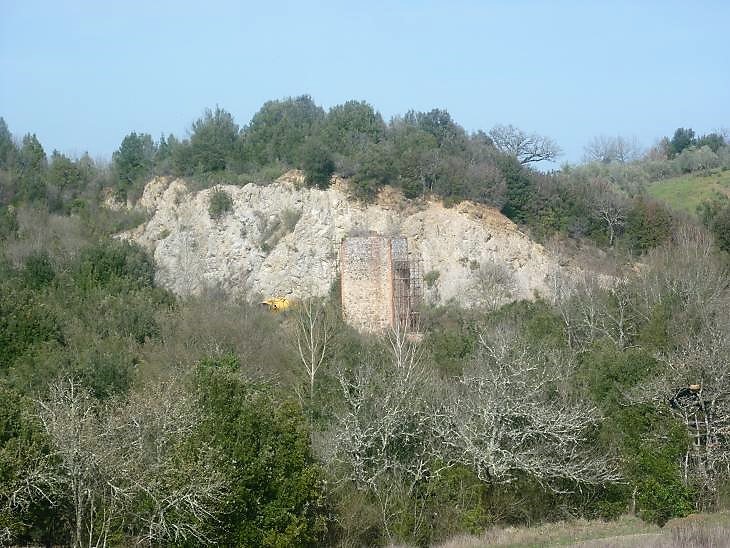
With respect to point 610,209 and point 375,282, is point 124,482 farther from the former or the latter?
point 610,209

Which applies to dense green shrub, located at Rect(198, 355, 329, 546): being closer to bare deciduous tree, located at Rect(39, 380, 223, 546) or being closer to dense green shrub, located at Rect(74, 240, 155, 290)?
bare deciduous tree, located at Rect(39, 380, 223, 546)

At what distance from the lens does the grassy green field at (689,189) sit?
5278 cm

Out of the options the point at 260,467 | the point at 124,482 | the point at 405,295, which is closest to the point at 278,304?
the point at 405,295

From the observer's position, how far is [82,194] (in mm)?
52438

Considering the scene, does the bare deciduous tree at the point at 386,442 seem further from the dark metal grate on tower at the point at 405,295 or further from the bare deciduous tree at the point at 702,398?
the dark metal grate on tower at the point at 405,295

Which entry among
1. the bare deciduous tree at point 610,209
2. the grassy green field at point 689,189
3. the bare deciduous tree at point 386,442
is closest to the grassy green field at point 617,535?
the bare deciduous tree at point 386,442

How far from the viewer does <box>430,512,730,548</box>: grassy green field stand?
52.5 ft

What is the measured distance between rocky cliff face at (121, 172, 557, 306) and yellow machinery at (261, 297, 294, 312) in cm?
74

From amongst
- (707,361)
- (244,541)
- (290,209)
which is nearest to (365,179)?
(290,209)

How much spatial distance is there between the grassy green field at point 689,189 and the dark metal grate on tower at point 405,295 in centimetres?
1702

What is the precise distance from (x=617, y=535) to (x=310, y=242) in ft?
90.4

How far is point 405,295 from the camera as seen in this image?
127 feet

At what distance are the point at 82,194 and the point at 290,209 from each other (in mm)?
12327

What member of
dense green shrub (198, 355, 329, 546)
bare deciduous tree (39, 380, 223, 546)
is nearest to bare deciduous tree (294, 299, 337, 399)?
dense green shrub (198, 355, 329, 546)
